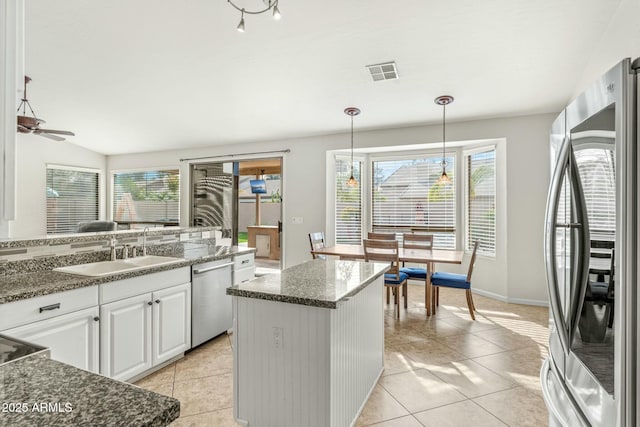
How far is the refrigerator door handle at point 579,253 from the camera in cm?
108

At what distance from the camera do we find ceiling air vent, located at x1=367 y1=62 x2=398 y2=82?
3435 millimetres

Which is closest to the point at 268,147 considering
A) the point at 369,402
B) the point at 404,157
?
the point at 404,157

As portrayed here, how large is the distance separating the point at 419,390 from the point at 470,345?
1.07m

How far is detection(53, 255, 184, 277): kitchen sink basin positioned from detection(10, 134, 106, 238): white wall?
15.8ft

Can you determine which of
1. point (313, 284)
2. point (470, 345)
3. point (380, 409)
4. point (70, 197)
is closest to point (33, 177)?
point (70, 197)

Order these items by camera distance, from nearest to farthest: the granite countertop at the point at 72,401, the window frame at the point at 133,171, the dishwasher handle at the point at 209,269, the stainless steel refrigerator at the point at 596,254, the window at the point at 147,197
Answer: the granite countertop at the point at 72,401 → the stainless steel refrigerator at the point at 596,254 → the dishwasher handle at the point at 209,269 → the window frame at the point at 133,171 → the window at the point at 147,197

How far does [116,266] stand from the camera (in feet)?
8.90

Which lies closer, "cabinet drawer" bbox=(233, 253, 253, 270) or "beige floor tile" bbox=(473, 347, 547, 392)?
"beige floor tile" bbox=(473, 347, 547, 392)

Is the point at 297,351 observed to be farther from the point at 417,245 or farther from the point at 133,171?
the point at 133,171

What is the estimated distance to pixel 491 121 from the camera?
459cm

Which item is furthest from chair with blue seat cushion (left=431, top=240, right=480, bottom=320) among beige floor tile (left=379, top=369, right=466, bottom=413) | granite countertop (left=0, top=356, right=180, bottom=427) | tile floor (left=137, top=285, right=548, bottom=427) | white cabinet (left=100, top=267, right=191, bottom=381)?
granite countertop (left=0, top=356, right=180, bottom=427)

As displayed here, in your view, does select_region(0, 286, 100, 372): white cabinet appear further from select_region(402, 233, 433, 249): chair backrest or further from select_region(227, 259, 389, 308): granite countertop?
select_region(402, 233, 433, 249): chair backrest

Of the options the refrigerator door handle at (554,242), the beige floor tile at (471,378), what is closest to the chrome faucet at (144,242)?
the beige floor tile at (471,378)

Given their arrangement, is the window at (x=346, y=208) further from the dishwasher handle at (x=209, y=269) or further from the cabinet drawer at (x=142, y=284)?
the cabinet drawer at (x=142, y=284)
